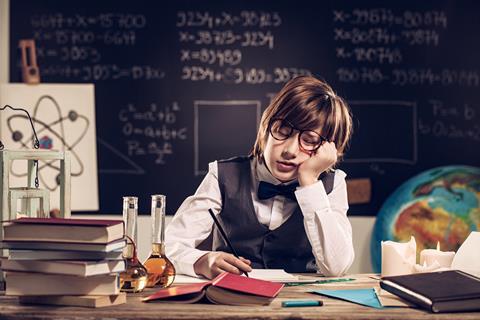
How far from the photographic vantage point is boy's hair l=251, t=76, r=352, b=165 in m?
2.26

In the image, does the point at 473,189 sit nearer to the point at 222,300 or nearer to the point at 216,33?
the point at 216,33

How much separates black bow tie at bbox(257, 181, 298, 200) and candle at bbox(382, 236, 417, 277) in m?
0.52

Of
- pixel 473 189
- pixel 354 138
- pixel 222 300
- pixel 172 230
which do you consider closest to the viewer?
pixel 222 300

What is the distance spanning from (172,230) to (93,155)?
1.83 metres

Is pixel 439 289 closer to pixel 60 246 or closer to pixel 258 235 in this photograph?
pixel 60 246

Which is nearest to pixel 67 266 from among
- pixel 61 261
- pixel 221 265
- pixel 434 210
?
pixel 61 261

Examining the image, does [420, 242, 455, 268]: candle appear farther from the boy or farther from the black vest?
the black vest

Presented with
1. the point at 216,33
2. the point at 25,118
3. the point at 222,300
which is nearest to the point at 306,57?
the point at 216,33

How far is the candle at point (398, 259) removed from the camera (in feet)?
6.24

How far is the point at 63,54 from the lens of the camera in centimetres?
405

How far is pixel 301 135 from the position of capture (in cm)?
224

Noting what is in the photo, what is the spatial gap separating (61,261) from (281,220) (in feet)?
3.59

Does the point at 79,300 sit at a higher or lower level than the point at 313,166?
lower

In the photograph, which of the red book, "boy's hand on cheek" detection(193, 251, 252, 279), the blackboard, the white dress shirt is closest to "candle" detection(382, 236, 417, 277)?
the white dress shirt
